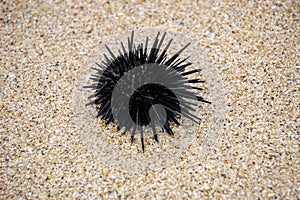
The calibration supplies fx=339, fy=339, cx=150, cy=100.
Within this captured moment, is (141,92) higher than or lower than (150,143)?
higher

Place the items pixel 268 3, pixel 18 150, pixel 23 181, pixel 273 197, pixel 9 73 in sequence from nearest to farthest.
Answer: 1. pixel 273 197
2. pixel 23 181
3. pixel 18 150
4. pixel 9 73
5. pixel 268 3

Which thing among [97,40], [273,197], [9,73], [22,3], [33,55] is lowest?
[273,197]

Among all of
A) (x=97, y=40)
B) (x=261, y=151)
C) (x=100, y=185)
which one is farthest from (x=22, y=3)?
(x=261, y=151)

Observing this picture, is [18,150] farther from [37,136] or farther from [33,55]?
[33,55]

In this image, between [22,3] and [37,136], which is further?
[22,3]

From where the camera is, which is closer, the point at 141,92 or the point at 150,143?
the point at 141,92

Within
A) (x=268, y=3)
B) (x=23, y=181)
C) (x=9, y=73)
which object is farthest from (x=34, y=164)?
(x=268, y=3)

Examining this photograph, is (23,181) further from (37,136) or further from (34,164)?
(37,136)

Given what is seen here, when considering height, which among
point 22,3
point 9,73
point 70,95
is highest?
point 22,3

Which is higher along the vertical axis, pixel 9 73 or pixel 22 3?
pixel 22 3

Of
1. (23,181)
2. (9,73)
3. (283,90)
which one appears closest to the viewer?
(23,181)
